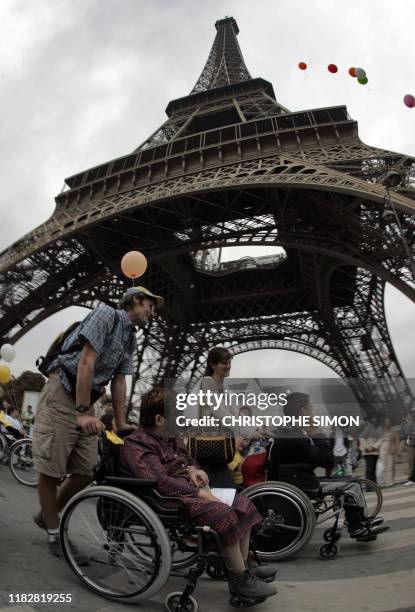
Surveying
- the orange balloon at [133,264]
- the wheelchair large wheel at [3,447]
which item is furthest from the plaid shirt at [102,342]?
the orange balloon at [133,264]

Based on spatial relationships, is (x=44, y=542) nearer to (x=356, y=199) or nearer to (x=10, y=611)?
(x=10, y=611)

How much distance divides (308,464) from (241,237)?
1393 centimetres

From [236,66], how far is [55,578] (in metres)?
33.3

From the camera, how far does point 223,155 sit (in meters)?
16.9

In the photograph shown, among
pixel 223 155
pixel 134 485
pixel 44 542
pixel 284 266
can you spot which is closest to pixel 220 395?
pixel 134 485

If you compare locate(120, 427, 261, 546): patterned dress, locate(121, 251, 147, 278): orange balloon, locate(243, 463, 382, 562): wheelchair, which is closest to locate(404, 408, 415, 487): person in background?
locate(243, 463, 382, 562): wheelchair

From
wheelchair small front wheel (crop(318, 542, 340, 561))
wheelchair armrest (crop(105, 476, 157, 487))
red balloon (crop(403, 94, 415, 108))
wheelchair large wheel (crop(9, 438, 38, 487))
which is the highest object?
red balloon (crop(403, 94, 415, 108))

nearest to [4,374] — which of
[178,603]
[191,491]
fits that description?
[191,491]

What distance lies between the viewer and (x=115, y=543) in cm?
222

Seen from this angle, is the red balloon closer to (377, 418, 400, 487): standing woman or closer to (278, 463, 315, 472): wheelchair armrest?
(377, 418, 400, 487): standing woman

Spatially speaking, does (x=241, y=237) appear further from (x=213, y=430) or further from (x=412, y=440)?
(x=213, y=430)

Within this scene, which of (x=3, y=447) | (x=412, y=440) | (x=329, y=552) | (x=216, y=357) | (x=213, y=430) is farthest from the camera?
(x=3, y=447)

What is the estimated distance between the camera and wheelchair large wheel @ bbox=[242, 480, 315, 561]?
3098mm

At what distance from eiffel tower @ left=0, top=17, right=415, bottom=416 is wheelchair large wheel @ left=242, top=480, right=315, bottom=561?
2.07 metres
